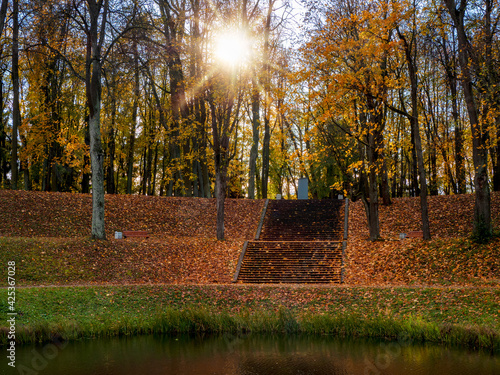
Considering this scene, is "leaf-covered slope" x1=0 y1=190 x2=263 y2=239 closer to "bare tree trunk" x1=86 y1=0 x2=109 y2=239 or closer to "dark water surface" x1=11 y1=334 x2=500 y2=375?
"bare tree trunk" x1=86 y1=0 x2=109 y2=239

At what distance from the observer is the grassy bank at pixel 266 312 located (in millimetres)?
9195

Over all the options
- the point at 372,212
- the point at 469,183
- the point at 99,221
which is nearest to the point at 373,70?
the point at 372,212

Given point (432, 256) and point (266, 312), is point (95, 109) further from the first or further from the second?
point (432, 256)

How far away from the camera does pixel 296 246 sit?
1734cm

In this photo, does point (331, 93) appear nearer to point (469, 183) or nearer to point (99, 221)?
point (99, 221)

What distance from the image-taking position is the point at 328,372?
7.34 metres

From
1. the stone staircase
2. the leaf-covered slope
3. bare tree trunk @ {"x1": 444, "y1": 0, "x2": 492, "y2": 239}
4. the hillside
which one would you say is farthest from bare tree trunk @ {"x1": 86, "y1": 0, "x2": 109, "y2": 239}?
bare tree trunk @ {"x1": 444, "y1": 0, "x2": 492, "y2": 239}

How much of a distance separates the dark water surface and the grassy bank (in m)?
0.35

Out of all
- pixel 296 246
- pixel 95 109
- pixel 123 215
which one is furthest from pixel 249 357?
pixel 123 215

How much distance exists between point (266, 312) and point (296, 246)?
714 centimetres

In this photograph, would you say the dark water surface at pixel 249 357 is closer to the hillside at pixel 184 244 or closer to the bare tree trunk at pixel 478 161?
the hillside at pixel 184 244

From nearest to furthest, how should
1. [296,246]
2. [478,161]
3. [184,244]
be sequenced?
[478,161], [296,246], [184,244]

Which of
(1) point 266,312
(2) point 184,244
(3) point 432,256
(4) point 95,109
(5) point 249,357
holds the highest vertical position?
(4) point 95,109

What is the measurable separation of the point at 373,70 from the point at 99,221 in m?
10.6
